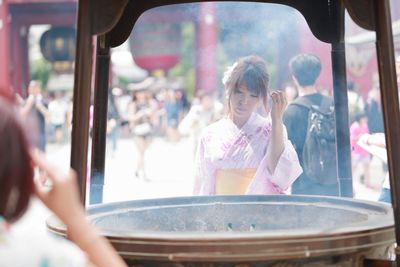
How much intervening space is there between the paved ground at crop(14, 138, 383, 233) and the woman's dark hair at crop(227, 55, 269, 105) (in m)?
2.39

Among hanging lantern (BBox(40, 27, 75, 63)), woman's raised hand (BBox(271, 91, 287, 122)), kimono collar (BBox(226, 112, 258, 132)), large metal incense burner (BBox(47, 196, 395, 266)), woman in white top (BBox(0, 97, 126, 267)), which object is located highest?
hanging lantern (BBox(40, 27, 75, 63))

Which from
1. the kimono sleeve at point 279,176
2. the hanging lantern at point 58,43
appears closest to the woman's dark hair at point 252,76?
the kimono sleeve at point 279,176

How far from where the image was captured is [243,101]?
3.48 metres

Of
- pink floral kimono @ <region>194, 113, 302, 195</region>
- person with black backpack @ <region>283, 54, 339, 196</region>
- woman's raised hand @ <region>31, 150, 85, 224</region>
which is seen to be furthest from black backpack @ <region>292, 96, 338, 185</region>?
woman's raised hand @ <region>31, 150, 85, 224</region>

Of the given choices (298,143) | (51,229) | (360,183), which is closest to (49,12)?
(360,183)

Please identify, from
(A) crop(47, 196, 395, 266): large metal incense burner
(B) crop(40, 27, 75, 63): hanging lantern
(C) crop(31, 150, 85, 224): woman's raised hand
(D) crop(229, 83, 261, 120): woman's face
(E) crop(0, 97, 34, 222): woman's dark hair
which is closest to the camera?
(E) crop(0, 97, 34, 222): woman's dark hair

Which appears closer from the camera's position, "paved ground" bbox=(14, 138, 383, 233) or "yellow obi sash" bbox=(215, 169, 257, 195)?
"yellow obi sash" bbox=(215, 169, 257, 195)

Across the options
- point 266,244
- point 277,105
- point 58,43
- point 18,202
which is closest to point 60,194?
point 18,202

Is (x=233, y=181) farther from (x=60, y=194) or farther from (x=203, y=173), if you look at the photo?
(x=60, y=194)

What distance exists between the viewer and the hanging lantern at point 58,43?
1770cm

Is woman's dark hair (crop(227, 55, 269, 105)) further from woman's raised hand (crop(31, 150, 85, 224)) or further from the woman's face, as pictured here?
woman's raised hand (crop(31, 150, 85, 224))

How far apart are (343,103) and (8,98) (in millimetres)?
2319

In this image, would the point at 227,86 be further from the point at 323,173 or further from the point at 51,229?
the point at 51,229

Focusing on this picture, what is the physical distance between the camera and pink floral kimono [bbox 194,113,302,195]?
343 cm
